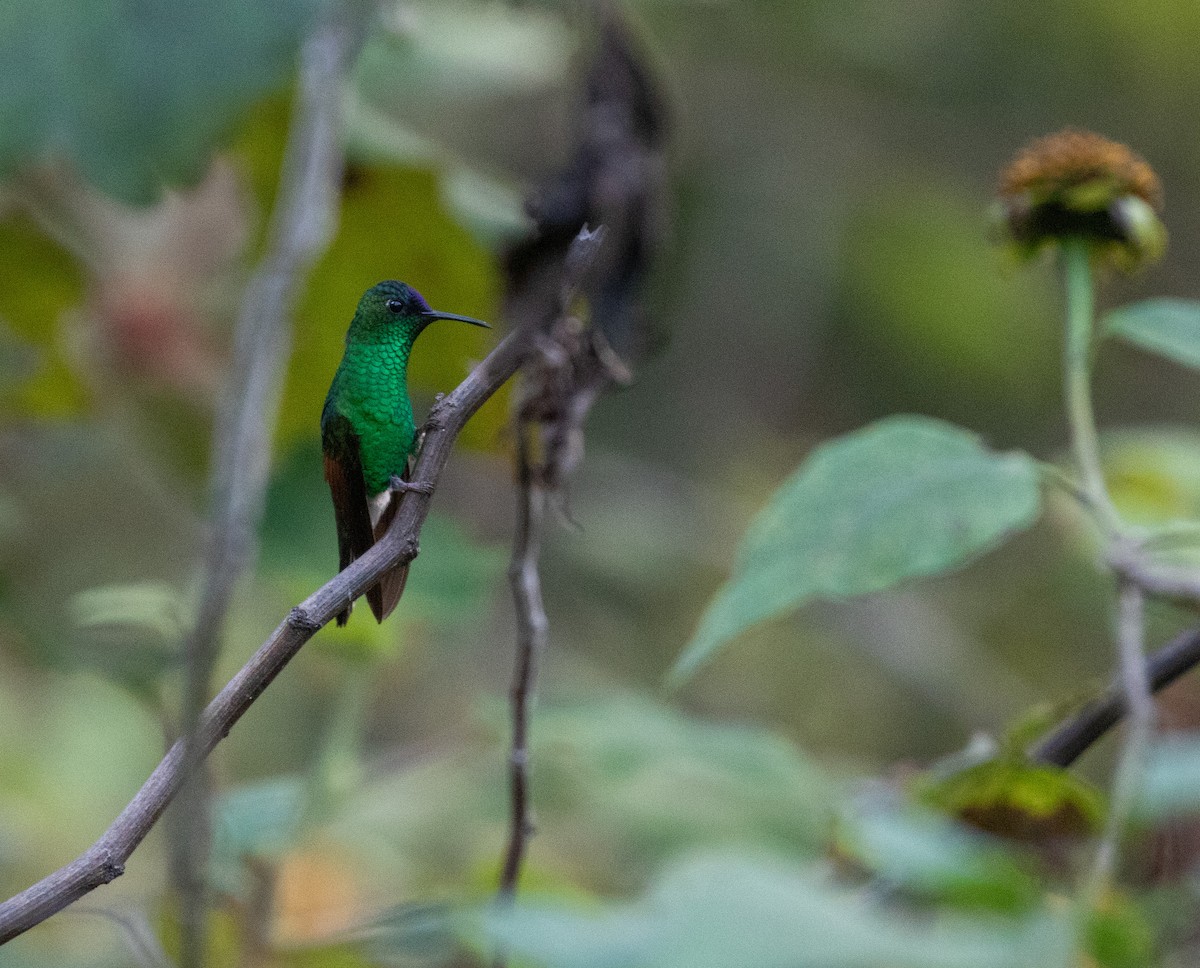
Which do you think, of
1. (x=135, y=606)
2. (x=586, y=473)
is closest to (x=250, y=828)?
(x=135, y=606)

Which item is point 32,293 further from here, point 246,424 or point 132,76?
point 246,424

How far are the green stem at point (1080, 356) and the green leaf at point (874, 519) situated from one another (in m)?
0.09

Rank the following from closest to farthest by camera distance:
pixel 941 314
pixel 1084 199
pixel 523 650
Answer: pixel 523 650, pixel 1084 199, pixel 941 314

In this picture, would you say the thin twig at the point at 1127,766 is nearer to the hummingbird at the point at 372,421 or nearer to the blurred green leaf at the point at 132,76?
the hummingbird at the point at 372,421

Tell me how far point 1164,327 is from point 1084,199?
154mm

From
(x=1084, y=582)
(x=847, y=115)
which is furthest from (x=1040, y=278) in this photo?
(x=1084, y=582)

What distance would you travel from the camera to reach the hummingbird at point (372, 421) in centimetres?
69

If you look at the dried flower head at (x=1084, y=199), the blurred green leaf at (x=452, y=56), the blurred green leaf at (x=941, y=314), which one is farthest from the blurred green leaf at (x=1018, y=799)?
the blurred green leaf at (x=941, y=314)

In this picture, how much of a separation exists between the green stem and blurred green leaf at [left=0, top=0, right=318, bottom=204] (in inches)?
28.6

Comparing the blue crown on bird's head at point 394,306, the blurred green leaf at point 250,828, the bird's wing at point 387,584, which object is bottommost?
the bird's wing at point 387,584

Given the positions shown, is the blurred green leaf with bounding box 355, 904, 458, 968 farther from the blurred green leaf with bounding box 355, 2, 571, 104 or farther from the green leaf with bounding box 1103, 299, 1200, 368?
the blurred green leaf with bounding box 355, 2, 571, 104

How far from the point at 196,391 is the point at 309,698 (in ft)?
3.81

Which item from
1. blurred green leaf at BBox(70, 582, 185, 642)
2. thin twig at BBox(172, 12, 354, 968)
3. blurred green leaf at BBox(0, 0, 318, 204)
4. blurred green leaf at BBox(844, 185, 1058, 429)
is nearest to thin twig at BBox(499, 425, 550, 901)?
thin twig at BBox(172, 12, 354, 968)

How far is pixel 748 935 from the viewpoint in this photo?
0.33m
